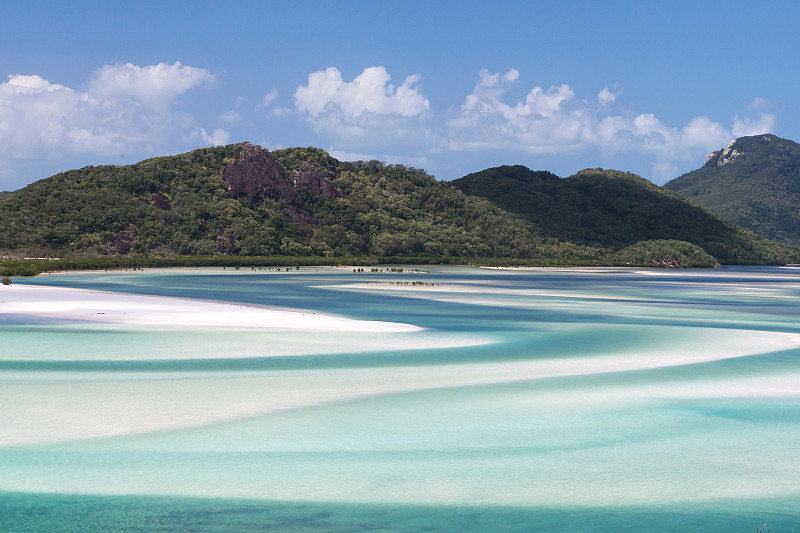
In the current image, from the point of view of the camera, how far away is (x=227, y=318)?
34.3 metres

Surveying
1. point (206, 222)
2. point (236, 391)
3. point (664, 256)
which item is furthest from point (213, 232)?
point (236, 391)

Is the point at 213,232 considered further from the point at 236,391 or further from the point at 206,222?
the point at 236,391

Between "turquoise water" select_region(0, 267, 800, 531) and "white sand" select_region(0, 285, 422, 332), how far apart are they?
3277mm

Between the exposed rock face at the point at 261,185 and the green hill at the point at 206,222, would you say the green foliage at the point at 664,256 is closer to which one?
the green hill at the point at 206,222

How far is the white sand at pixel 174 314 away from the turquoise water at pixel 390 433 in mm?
3277

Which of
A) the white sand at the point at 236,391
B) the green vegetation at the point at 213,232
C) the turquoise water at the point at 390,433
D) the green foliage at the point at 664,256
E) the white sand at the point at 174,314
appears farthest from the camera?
the green foliage at the point at 664,256

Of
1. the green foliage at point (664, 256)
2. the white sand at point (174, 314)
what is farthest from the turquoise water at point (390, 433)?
the green foliage at point (664, 256)

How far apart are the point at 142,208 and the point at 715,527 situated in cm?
16303

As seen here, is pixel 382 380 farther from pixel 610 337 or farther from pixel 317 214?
pixel 317 214

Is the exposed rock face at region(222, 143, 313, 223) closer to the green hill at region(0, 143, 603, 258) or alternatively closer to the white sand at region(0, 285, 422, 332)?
the green hill at region(0, 143, 603, 258)

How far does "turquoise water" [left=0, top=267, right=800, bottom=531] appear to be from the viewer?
416 inches

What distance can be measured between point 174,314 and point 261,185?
515 feet

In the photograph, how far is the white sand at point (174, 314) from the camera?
32.3 metres

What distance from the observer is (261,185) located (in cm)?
18975
